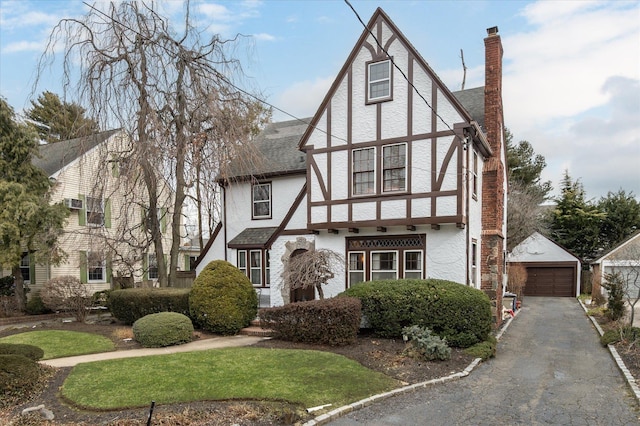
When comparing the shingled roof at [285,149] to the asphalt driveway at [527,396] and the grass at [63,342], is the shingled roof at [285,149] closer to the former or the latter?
the grass at [63,342]

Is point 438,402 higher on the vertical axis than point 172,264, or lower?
lower

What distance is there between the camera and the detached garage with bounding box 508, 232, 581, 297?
95.7 ft

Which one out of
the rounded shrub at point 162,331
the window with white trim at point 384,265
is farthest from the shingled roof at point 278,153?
the rounded shrub at point 162,331

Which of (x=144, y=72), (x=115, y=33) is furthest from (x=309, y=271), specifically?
(x=115, y=33)

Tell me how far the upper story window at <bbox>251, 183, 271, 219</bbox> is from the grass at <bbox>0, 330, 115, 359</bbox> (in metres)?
7.66

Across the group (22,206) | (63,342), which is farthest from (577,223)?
(22,206)

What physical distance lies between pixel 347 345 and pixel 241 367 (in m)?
3.12

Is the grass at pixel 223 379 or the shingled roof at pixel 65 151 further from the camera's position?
the shingled roof at pixel 65 151

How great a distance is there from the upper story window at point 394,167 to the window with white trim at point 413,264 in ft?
6.66

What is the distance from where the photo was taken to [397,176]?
13125 mm

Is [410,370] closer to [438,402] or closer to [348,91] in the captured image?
[438,402]

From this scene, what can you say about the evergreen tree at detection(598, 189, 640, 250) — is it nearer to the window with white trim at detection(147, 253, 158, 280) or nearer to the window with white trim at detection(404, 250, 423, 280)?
the window with white trim at detection(404, 250, 423, 280)

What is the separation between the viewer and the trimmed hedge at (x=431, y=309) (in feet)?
34.0

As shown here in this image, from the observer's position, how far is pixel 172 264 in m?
15.9
